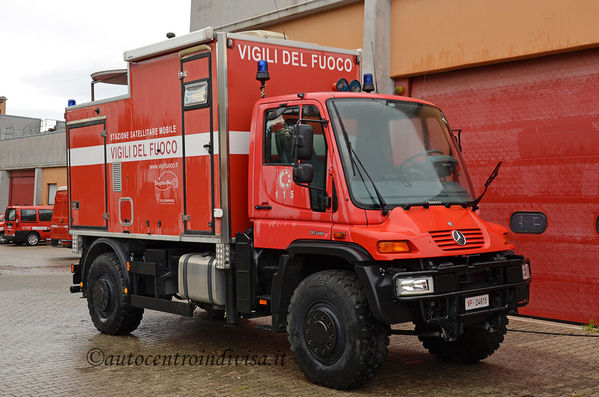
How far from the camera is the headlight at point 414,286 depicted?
20.5ft

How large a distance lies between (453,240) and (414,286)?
2.31 ft

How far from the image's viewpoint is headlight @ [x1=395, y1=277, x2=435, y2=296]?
6.25 meters

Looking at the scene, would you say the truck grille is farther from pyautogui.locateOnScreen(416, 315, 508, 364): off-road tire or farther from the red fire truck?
pyautogui.locateOnScreen(416, 315, 508, 364): off-road tire

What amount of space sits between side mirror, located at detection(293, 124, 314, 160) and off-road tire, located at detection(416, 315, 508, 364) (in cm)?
230

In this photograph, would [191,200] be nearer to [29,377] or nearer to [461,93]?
[29,377]

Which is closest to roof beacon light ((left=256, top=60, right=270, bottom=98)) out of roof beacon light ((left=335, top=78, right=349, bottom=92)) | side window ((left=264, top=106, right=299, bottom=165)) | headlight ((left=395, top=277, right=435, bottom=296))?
side window ((left=264, top=106, right=299, bottom=165))

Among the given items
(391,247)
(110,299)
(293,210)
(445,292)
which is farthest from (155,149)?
(445,292)

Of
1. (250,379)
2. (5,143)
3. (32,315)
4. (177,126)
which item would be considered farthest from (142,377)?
(5,143)

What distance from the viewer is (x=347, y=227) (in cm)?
673

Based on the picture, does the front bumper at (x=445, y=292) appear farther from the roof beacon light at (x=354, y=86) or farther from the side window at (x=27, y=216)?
the side window at (x=27, y=216)

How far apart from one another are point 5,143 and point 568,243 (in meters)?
43.1

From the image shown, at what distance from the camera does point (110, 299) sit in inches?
386

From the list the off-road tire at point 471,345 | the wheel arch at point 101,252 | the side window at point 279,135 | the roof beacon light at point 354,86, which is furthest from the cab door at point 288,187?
the wheel arch at point 101,252

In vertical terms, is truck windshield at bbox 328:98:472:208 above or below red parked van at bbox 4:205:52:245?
above
